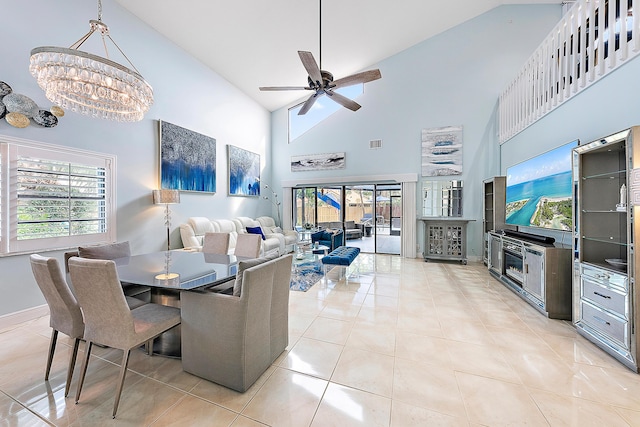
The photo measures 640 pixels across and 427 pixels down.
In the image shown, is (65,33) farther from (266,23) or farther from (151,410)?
(151,410)

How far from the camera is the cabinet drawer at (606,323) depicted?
1.94 meters

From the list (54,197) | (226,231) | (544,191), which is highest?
(544,191)

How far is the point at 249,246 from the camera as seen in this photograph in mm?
3252

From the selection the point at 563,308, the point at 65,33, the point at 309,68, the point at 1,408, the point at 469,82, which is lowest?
the point at 1,408

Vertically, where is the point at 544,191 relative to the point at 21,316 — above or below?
above

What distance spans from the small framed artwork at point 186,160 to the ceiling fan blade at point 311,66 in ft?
9.39

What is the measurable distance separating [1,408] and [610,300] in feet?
15.1

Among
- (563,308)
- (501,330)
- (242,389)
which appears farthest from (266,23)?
(563,308)

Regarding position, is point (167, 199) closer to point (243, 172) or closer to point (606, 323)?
point (243, 172)

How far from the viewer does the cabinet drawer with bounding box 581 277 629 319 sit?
197 centimetres

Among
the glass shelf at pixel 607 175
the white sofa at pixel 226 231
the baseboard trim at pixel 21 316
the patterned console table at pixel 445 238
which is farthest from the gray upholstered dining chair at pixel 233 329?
the patterned console table at pixel 445 238

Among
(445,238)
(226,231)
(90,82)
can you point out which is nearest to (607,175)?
(445,238)

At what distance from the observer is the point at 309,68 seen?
297 centimetres

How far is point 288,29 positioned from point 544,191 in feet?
16.2
